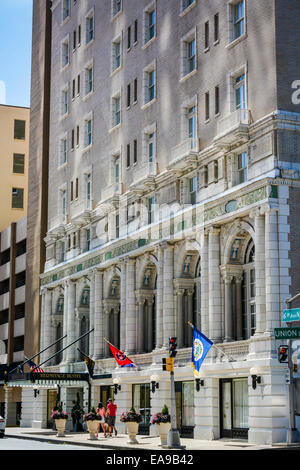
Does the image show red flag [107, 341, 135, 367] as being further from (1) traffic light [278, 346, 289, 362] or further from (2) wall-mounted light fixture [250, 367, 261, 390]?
(1) traffic light [278, 346, 289, 362]

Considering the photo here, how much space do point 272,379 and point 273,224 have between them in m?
7.76

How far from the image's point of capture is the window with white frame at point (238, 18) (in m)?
46.1

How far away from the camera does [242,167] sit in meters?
44.7

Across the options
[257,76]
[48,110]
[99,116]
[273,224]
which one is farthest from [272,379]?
[48,110]

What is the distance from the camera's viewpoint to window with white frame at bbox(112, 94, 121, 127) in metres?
60.9

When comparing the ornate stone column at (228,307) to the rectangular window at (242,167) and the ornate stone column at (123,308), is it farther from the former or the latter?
the ornate stone column at (123,308)

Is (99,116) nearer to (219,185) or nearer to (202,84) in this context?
(202,84)

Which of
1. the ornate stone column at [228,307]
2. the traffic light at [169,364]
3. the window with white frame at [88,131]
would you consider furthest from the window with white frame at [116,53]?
the traffic light at [169,364]

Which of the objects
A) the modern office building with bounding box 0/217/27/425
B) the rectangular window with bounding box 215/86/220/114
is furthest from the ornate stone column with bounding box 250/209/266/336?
the modern office building with bounding box 0/217/27/425

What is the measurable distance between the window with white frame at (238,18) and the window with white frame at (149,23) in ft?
34.5

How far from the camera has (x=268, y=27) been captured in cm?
4300

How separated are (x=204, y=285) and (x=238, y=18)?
1565 centimetres

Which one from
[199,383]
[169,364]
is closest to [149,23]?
[199,383]

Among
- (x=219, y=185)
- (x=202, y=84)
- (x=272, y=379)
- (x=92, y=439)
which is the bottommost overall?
Answer: (x=92, y=439)
